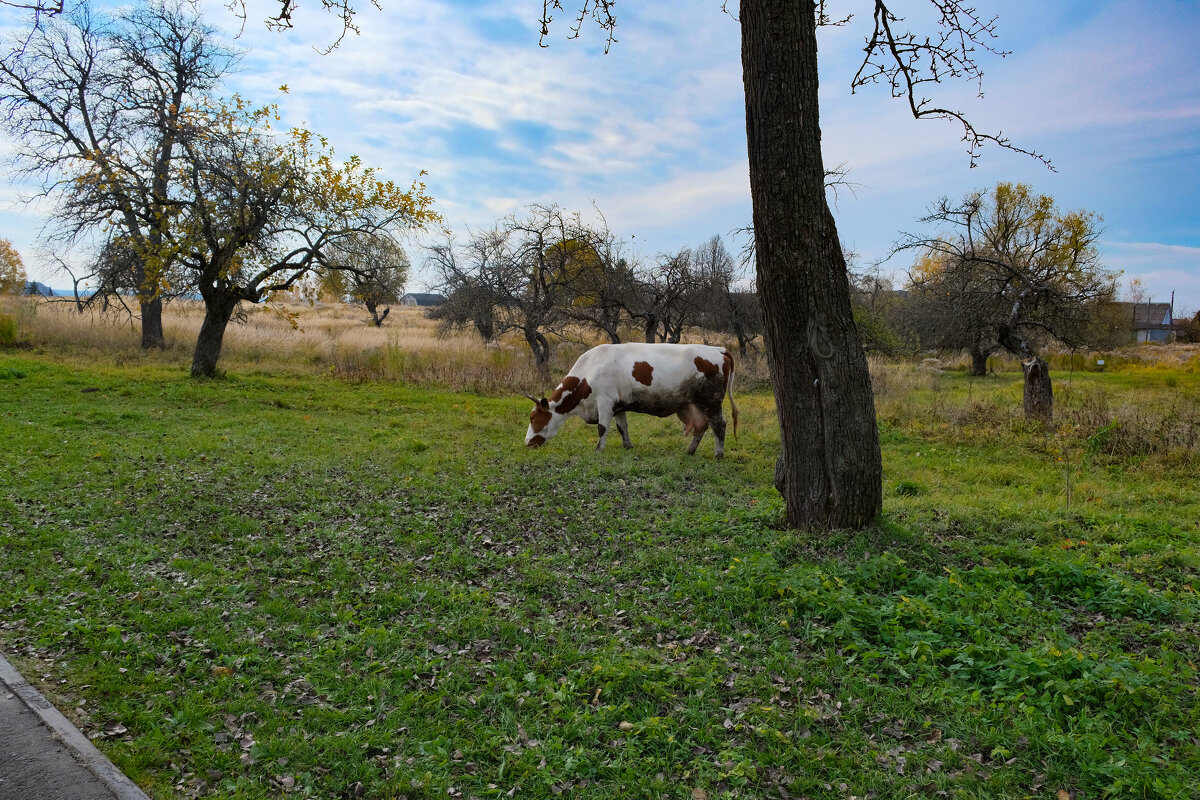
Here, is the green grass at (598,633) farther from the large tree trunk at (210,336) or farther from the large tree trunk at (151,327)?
the large tree trunk at (151,327)

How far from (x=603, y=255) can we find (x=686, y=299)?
3.70 m

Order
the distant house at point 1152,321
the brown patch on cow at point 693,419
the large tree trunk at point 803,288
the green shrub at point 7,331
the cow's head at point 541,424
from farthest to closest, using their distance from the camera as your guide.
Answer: the distant house at point 1152,321, the green shrub at point 7,331, the cow's head at point 541,424, the brown patch on cow at point 693,419, the large tree trunk at point 803,288

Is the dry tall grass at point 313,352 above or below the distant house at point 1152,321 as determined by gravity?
below

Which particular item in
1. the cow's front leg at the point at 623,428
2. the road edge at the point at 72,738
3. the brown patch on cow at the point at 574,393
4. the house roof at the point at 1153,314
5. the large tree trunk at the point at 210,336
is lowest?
the road edge at the point at 72,738

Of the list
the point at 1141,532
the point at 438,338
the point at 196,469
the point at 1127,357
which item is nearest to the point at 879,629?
the point at 1141,532

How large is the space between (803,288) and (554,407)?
7.02 m

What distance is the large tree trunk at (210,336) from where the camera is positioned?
63.5ft

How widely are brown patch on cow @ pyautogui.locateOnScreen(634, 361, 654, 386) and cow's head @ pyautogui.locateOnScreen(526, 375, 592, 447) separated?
0.95 meters

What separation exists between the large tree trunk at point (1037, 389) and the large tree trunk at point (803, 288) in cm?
1130

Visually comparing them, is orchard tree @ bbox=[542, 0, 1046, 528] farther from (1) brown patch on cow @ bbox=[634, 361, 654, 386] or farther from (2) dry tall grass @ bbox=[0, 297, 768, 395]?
(2) dry tall grass @ bbox=[0, 297, 768, 395]

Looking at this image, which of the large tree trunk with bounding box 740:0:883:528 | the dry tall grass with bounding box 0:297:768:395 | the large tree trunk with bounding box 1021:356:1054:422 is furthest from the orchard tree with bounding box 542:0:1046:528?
the dry tall grass with bounding box 0:297:768:395

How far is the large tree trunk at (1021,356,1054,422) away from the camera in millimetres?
15461

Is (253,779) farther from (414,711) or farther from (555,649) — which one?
(555,649)

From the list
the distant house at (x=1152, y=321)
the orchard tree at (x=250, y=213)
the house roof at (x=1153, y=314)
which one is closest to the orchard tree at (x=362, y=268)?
the orchard tree at (x=250, y=213)
